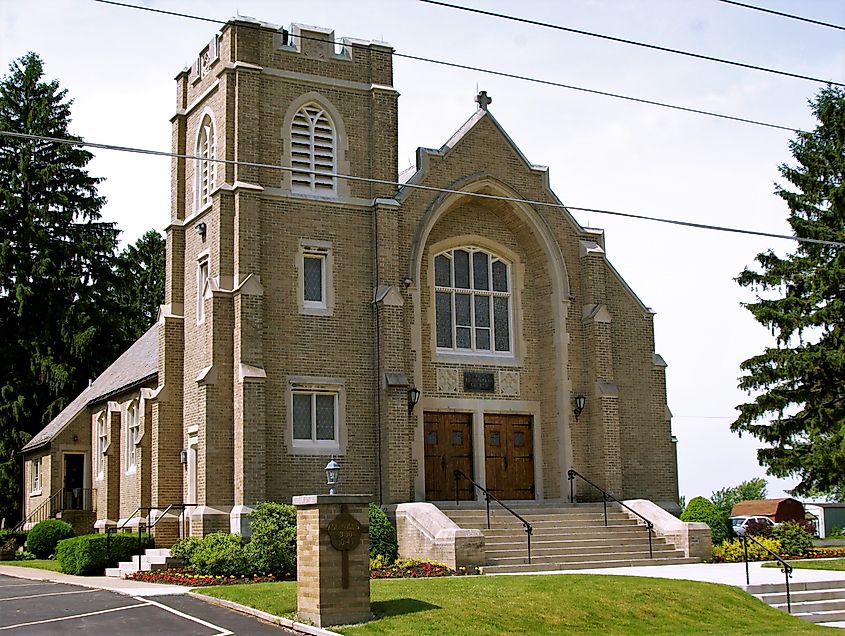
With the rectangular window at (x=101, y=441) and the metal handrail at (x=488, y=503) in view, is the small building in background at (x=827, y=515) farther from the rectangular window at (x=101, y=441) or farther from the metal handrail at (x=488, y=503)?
the metal handrail at (x=488, y=503)

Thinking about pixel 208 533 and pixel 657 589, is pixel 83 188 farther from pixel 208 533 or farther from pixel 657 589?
pixel 657 589

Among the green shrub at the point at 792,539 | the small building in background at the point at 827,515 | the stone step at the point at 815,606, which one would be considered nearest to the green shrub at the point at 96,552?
the stone step at the point at 815,606

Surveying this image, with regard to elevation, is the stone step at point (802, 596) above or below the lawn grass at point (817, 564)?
below

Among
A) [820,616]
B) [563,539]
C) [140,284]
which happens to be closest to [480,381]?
[563,539]

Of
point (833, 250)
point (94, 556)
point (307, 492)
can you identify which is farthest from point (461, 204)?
point (833, 250)

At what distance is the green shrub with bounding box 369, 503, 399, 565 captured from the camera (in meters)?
23.3

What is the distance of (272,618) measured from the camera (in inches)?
635

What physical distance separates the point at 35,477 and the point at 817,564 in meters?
30.9

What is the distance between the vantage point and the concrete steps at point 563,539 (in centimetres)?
2348

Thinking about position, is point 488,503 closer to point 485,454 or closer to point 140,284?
point 485,454

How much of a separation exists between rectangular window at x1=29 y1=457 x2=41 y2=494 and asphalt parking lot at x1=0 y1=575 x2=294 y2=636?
24121mm

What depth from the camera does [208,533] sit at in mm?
24125

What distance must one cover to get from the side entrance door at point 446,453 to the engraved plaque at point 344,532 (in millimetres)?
11094

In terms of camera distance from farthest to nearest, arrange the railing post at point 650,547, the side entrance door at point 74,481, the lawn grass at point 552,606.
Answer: the side entrance door at point 74,481, the railing post at point 650,547, the lawn grass at point 552,606
